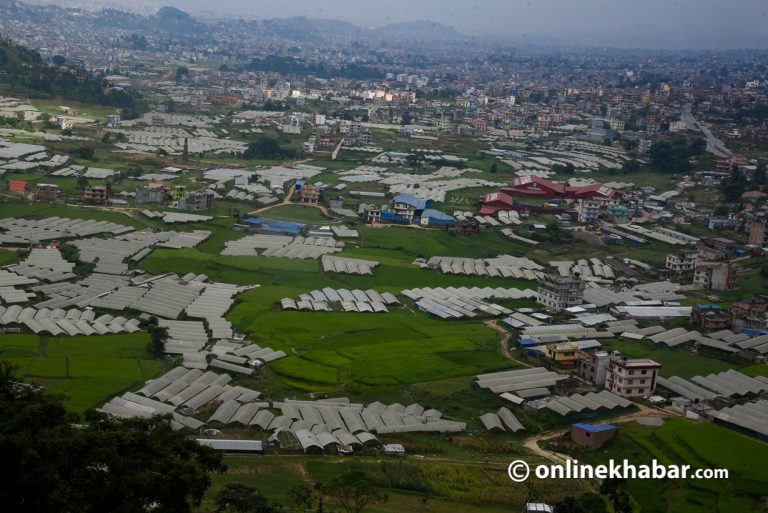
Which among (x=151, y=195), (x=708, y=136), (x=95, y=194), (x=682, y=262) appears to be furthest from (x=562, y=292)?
(x=708, y=136)

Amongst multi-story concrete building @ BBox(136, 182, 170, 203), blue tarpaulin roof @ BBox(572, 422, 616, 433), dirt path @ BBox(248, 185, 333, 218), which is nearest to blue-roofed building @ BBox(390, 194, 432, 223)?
dirt path @ BBox(248, 185, 333, 218)

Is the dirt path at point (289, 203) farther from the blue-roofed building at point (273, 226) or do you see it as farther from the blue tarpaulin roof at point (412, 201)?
the blue tarpaulin roof at point (412, 201)

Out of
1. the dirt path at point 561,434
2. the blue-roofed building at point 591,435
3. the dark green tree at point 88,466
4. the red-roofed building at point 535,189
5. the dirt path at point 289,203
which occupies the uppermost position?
the dark green tree at point 88,466

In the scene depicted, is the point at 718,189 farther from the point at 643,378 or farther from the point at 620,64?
the point at 620,64

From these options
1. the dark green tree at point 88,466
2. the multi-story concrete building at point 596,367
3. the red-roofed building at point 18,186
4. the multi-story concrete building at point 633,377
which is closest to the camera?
the dark green tree at point 88,466

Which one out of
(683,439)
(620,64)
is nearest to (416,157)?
(683,439)

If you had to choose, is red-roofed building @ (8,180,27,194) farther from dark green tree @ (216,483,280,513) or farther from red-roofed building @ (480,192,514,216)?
dark green tree @ (216,483,280,513)

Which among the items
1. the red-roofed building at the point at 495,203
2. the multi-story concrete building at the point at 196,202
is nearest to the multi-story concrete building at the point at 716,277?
the red-roofed building at the point at 495,203
